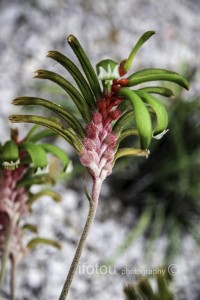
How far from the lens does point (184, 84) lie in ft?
1.93

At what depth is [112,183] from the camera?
163cm

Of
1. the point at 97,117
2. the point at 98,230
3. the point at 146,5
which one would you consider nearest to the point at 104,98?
the point at 97,117

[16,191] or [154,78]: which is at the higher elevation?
[154,78]

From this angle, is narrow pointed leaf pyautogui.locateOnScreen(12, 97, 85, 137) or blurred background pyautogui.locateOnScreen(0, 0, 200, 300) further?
blurred background pyautogui.locateOnScreen(0, 0, 200, 300)

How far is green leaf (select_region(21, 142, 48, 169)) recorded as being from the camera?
661mm

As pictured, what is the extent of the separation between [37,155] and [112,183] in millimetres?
967

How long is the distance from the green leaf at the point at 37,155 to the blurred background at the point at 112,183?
65cm

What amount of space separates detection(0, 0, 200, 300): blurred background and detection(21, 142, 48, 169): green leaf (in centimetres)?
65

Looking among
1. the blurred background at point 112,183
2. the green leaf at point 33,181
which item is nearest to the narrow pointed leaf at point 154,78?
the green leaf at point 33,181

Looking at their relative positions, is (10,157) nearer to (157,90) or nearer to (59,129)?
(59,129)

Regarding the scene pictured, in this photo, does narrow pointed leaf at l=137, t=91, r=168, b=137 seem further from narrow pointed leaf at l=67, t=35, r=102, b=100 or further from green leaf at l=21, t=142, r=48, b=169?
green leaf at l=21, t=142, r=48, b=169
